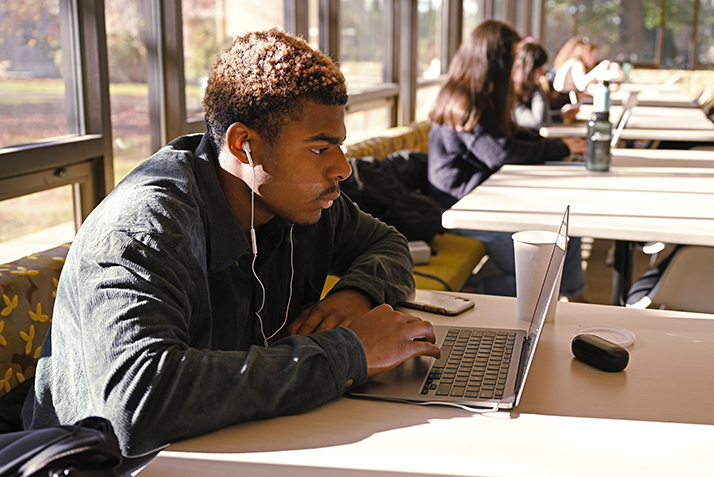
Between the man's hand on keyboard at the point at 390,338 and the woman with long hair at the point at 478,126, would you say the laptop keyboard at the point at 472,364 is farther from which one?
the woman with long hair at the point at 478,126

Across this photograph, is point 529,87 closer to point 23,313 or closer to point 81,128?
point 81,128

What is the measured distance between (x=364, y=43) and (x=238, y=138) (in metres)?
4.05

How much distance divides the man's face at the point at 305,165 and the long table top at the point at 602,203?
89 cm

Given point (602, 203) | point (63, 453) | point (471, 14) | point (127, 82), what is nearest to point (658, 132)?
point (602, 203)

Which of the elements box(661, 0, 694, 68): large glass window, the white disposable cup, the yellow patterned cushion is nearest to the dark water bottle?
the white disposable cup

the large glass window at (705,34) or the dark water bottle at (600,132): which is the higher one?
the large glass window at (705,34)

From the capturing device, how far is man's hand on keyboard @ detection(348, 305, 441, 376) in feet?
3.52

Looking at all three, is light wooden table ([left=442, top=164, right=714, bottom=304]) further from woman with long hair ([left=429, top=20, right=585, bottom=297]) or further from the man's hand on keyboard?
the man's hand on keyboard

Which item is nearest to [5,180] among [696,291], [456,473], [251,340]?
[251,340]

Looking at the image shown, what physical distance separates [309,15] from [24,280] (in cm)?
288

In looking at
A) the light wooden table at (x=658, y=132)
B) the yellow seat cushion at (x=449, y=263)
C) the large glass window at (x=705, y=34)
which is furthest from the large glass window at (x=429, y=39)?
the large glass window at (x=705, y=34)

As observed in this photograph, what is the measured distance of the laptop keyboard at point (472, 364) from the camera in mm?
1050

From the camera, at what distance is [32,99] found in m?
2.10

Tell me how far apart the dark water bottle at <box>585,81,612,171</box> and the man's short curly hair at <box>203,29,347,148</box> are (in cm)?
180
